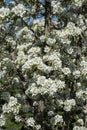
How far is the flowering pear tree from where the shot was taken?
16.4 metres

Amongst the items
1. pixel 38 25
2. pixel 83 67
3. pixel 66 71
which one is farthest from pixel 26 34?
pixel 83 67

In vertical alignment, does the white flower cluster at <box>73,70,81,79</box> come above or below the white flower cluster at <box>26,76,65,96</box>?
above

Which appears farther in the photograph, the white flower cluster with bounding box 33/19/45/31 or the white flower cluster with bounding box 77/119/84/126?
the white flower cluster with bounding box 77/119/84/126

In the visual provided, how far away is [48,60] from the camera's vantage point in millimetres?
16297

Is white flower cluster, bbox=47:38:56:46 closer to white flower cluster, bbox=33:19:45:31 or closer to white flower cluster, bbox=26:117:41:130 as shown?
white flower cluster, bbox=33:19:45:31

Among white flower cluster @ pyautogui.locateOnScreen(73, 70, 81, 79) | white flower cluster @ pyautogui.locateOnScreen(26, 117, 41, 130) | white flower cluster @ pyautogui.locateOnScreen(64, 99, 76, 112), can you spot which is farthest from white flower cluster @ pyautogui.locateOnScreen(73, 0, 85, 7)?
white flower cluster @ pyautogui.locateOnScreen(26, 117, 41, 130)

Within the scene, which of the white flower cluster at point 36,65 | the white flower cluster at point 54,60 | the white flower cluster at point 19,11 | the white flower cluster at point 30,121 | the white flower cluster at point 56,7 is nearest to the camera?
the white flower cluster at point 36,65

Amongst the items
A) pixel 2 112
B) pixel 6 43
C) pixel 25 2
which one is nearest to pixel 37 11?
pixel 25 2

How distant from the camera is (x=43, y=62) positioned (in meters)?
16.2

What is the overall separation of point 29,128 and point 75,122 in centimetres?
247

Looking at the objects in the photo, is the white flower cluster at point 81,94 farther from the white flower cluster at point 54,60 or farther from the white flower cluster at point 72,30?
the white flower cluster at point 72,30

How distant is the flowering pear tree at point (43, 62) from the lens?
53.9ft

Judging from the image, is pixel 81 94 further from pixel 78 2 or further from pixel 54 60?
pixel 78 2

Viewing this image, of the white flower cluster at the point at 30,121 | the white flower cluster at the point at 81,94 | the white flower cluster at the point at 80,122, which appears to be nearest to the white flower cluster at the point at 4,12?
the white flower cluster at the point at 30,121
